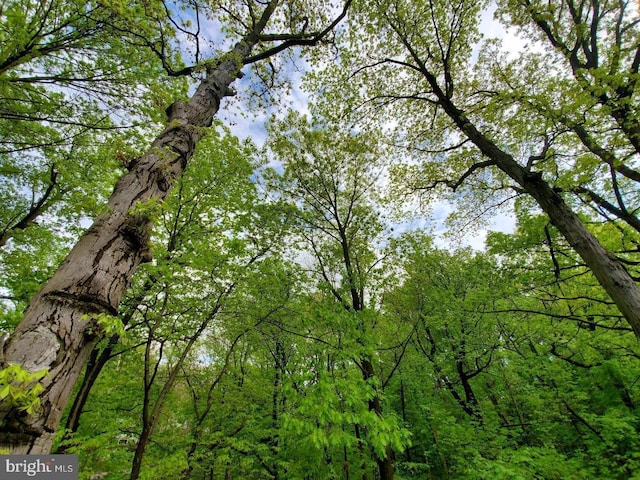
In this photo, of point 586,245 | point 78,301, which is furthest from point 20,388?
point 586,245

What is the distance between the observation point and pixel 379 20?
5645mm

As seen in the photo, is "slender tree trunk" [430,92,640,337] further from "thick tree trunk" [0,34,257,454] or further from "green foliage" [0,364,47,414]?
"green foliage" [0,364,47,414]

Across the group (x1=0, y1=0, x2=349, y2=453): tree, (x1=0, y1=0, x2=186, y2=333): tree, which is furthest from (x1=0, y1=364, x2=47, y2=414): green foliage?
(x1=0, y1=0, x2=186, y2=333): tree

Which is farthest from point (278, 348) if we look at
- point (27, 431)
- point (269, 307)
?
point (27, 431)

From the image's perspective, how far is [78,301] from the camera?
1.29m

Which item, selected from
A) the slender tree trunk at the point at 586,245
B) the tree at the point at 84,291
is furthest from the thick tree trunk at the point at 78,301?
the slender tree trunk at the point at 586,245

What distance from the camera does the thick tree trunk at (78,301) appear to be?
1033 millimetres

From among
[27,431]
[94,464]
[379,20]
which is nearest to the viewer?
[27,431]

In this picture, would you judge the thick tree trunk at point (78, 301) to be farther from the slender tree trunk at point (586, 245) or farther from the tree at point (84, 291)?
the slender tree trunk at point (586, 245)

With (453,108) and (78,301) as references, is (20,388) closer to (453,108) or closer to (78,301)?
(78,301)

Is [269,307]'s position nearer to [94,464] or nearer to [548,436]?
[94,464]

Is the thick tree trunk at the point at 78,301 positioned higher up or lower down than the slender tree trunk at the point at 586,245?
lower down

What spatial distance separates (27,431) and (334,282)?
7035mm

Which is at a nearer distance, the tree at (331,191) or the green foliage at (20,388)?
the green foliage at (20,388)
